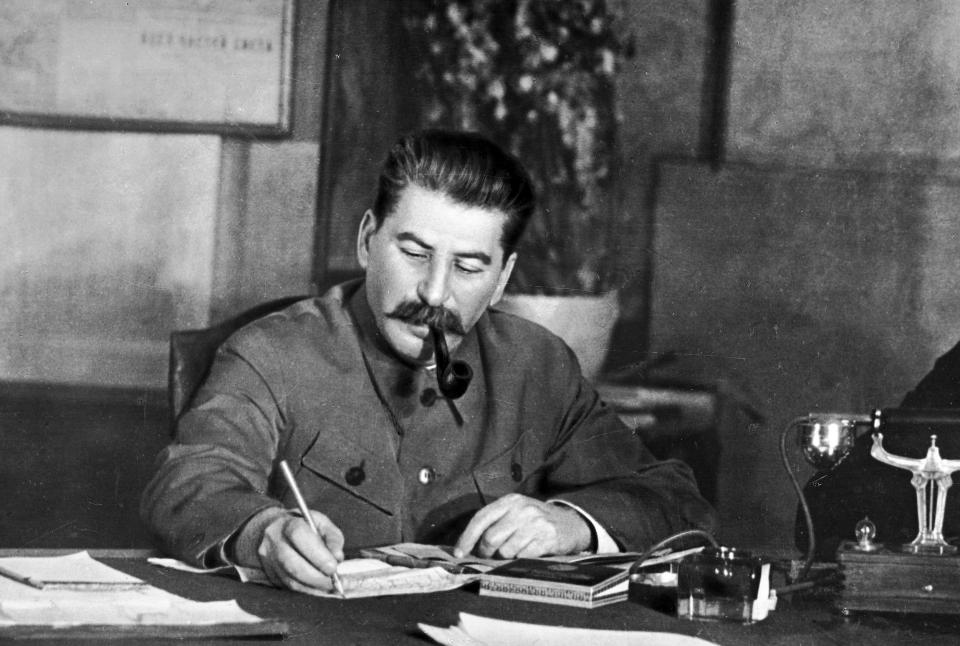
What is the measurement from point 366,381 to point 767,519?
1312 mm

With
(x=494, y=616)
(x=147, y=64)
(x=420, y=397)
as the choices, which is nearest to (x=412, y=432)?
(x=420, y=397)

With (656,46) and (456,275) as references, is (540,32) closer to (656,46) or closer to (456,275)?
(656,46)

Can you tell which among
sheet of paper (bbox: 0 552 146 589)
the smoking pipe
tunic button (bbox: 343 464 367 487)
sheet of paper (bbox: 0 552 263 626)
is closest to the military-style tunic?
tunic button (bbox: 343 464 367 487)

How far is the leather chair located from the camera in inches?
92.6

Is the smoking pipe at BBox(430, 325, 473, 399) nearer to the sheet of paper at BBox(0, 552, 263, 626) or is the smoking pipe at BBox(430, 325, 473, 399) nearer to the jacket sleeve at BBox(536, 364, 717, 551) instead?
the jacket sleeve at BBox(536, 364, 717, 551)

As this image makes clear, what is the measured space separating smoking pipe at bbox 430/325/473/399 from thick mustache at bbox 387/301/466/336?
2 centimetres

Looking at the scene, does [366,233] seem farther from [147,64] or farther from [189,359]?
[147,64]

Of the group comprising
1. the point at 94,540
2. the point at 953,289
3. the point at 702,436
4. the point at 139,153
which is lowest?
the point at 94,540

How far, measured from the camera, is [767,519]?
322 centimetres

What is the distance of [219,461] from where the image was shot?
201cm

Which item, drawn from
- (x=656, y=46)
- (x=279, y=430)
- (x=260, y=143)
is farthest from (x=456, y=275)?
(x=656, y=46)

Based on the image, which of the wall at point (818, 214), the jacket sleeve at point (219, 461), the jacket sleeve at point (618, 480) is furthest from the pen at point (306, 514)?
the wall at point (818, 214)

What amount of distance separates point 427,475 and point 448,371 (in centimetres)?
25

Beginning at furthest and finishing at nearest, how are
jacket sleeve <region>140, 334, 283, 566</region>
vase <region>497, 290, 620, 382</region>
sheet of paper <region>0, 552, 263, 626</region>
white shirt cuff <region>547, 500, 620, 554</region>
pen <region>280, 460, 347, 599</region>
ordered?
vase <region>497, 290, 620, 382</region> < white shirt cuff <region>547, 500, 620, 554</region> < jacket sleeve <region>140, 334, 283, 566</region> < pen <region>280, 460, 347, 599</region> < sheet of paper <region>0, 552, 263, 626</region>
